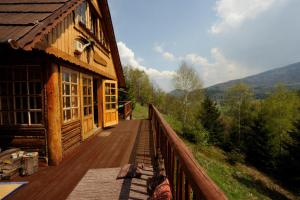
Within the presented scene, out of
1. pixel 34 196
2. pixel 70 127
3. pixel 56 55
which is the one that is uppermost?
pixel 56 55

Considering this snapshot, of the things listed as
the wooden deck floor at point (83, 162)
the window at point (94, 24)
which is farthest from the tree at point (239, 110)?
the window at point (94, 24)

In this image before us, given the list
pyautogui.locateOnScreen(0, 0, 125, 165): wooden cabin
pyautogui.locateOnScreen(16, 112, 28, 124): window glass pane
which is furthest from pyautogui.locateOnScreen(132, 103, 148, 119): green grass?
pyautogui.locateOnScreen(16, 112, 28, 124): window glass pane

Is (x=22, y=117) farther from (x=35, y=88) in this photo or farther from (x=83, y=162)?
(x=83, y=162)

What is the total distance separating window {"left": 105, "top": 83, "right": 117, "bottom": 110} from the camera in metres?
8.31

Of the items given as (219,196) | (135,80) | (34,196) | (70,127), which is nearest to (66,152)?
(70,127)

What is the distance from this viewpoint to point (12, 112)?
4223 mm

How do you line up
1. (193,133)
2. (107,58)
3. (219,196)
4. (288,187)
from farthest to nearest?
1. (288,187)
2. (193,133)
3. (107,58)
4. (219,196)

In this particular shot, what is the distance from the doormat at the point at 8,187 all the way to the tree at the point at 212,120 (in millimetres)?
22235

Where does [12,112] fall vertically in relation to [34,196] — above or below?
above

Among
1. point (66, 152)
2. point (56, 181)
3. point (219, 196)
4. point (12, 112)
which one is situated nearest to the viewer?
point (219, 196)

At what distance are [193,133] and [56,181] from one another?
13.9 metres

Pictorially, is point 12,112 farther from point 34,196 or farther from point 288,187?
point 288,187

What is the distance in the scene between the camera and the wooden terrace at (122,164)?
1.39 meters

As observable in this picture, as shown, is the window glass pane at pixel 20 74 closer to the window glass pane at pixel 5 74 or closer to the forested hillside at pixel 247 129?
the window glass pane at pixel 5 74
